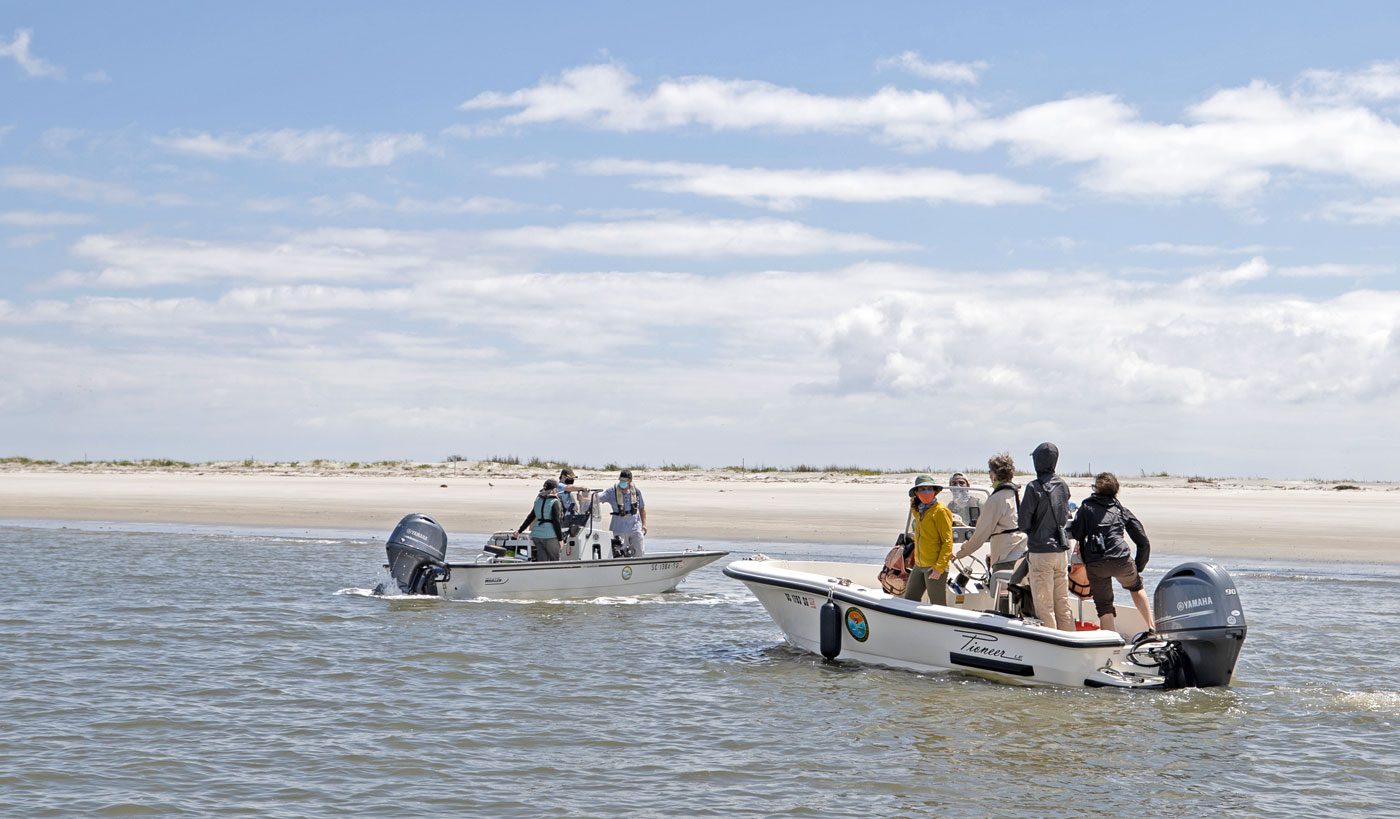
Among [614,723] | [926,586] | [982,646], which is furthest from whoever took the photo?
[926,586]

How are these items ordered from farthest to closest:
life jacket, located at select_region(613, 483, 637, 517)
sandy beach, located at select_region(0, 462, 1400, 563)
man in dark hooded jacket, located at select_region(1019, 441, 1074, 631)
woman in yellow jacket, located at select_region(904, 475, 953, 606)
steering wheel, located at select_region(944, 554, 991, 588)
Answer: sandy beach, located at select_region(0, 462, 1400, 563) < life jacket, located at select_region(613, 483, 637, 517) < steering wheel, located at select_region(944, 554, 991, 588) < woman in yellow jacket, located at select_region(904, 475, 953, 606) < man in dark hooded jacket, located at select_region(1019, 441, 1074, 631)

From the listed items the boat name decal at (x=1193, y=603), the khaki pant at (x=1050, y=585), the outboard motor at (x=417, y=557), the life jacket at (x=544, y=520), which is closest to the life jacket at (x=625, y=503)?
the life jacket at (x=544, y=520)

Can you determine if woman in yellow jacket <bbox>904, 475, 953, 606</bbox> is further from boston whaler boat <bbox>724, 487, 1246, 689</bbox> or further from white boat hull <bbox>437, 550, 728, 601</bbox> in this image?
white boat hull <bbox>437, 550, 728, 601</bbox>

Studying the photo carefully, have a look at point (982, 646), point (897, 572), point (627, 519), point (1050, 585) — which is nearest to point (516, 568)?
point (627, 519)

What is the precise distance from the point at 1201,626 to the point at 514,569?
28.1 ft

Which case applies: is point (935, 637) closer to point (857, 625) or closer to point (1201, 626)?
point (857, 625)

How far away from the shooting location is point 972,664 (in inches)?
433

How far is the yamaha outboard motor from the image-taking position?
1034 centimetres

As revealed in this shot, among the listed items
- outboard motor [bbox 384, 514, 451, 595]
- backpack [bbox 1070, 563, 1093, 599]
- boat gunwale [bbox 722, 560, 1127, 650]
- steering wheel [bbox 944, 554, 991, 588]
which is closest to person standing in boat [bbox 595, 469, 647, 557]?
outboard motor [bbox 384, 514, 451, 595]

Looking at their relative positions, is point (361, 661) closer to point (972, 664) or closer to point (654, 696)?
point (654, 696)

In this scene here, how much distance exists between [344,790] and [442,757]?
924 millimetres

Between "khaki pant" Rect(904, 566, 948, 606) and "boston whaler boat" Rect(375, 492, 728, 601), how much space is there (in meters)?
5.65

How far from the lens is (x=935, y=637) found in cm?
1118

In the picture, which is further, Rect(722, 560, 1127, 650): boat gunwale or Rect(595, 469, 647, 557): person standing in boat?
Rect(595, 469, 647, 557): person standing in boat
